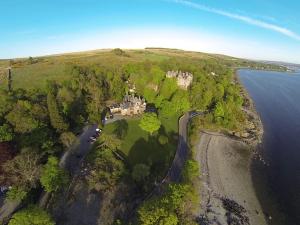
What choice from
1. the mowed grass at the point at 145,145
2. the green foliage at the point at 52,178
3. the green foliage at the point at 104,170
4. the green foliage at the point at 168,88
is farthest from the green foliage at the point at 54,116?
the green foliage at the point at 168,88

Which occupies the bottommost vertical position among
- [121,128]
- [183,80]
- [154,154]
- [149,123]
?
[154,154]

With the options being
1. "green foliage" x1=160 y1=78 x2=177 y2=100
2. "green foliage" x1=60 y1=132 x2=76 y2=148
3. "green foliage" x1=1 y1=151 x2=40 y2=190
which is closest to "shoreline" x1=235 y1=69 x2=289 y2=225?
"green foliage" x1=160 y1=78 x2=177 y2=100

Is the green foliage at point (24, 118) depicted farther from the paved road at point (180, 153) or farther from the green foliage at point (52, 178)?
the paved road at point (180, 153)

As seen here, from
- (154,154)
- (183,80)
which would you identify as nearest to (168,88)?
(183,80)

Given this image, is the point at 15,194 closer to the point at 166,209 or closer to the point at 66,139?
the point at 66,139

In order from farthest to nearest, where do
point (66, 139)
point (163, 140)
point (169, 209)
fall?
point (163, 140) < point (66, 139) < point (169, 209)

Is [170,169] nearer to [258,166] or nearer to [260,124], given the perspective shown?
[258,166]
